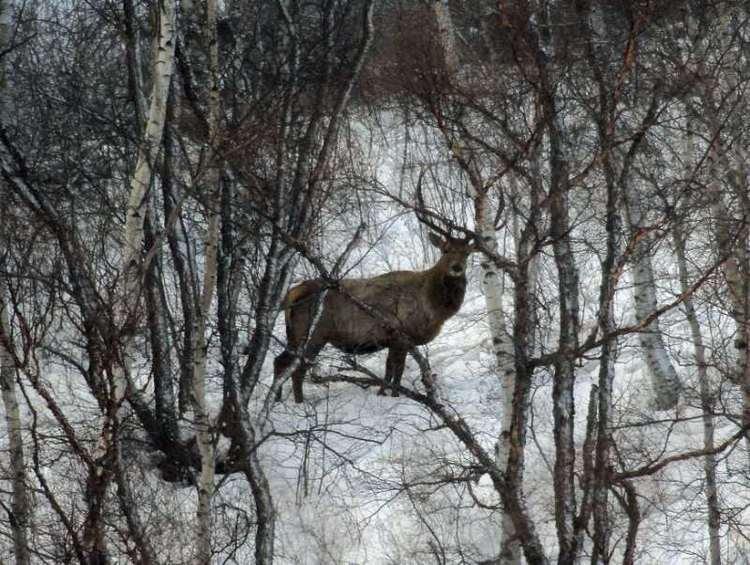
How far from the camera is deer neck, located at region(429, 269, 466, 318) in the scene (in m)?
11.3

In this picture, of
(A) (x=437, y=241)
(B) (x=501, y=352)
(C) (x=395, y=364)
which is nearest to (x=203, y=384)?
(B) (x=501, y=352)

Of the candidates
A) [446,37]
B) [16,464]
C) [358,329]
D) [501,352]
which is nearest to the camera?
[16,464]

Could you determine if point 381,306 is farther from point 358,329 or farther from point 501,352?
point 501,352

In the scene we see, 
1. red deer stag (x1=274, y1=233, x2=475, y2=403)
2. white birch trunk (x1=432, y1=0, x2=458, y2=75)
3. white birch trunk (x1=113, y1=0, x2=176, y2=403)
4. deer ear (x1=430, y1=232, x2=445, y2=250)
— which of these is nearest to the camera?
white birch trunk (x1=113, y1=0, x2=176, y2=403)

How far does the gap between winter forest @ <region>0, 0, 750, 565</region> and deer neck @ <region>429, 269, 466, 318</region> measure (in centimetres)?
2

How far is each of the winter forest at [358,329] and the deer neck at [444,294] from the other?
2 cm

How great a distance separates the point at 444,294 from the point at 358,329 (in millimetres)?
1017

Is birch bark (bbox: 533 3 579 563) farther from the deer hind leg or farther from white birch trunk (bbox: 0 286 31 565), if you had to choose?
the deer hind leg

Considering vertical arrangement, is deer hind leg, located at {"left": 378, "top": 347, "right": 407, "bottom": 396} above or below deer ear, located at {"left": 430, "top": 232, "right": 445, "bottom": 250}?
below

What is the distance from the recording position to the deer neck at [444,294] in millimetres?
11289

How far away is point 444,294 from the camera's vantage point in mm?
11320

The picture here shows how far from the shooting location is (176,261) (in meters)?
8.39

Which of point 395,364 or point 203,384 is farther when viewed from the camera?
point 395,364

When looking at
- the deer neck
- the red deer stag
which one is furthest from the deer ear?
the deer neck
